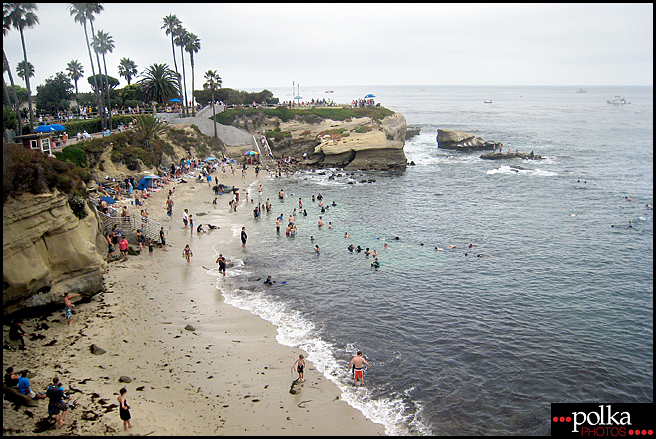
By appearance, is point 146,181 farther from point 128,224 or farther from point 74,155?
point 128,224

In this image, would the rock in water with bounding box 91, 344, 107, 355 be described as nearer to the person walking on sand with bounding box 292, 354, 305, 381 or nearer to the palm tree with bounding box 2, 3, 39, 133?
the person walking on sand with bounding box 292, 354, 305, 381

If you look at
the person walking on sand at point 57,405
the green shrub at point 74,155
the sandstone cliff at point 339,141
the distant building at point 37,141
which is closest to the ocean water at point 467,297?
the person walking on sand at point 57,405

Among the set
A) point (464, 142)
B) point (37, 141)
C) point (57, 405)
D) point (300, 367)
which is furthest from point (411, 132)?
point (57, 405)

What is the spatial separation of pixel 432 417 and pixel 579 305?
1391cm

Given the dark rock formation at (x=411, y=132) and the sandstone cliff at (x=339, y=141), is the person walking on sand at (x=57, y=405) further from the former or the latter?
the dark rock formation at (x=411, y=132)

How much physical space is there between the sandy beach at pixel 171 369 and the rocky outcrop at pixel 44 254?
1030 millimetres

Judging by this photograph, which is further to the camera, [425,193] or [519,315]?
[425,193]

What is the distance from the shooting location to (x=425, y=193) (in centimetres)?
5278

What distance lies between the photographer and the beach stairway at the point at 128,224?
2823 cm

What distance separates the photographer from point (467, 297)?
25.2 m

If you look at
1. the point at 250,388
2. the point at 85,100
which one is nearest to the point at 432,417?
the point at 250,388

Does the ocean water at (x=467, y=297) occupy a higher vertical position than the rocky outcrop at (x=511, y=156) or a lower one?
lower

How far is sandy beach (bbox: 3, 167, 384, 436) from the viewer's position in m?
13.6

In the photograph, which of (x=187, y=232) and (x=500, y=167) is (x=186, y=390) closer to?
(x=187, y=232)
